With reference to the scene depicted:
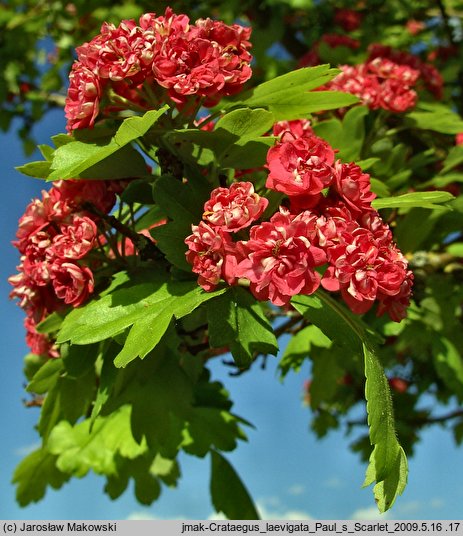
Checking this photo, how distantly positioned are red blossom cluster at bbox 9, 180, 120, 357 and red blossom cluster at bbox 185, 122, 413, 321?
0.32 meters

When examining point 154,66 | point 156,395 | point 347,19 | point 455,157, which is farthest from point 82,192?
point 347,19

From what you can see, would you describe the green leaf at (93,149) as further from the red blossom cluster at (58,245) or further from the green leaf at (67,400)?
the green leaf at (67,400)

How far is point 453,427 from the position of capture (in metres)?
4.53

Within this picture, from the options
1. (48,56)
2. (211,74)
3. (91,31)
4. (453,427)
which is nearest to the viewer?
(211,74)

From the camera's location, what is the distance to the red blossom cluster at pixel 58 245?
62.8 inches

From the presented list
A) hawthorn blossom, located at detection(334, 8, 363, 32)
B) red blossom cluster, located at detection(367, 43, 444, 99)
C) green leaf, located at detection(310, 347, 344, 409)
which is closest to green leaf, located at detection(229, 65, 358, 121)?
green leaf, located at detection(310, 347, 344, 409)

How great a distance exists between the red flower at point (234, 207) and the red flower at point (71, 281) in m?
0.36

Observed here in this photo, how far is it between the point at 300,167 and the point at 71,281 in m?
Answer: 0.59

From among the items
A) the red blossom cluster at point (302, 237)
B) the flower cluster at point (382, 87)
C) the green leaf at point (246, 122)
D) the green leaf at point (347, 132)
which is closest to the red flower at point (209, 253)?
the red blossom cluster at point (302, 237)

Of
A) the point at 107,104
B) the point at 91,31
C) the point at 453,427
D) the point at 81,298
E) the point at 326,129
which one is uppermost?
the point at 91,31

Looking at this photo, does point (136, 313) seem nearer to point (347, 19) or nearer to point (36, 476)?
point (36, 476)

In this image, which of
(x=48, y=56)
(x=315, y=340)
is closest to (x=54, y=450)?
(x=315, y=340)

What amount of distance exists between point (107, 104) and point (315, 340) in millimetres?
1016

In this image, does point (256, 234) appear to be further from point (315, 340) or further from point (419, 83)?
point (419, 83)
